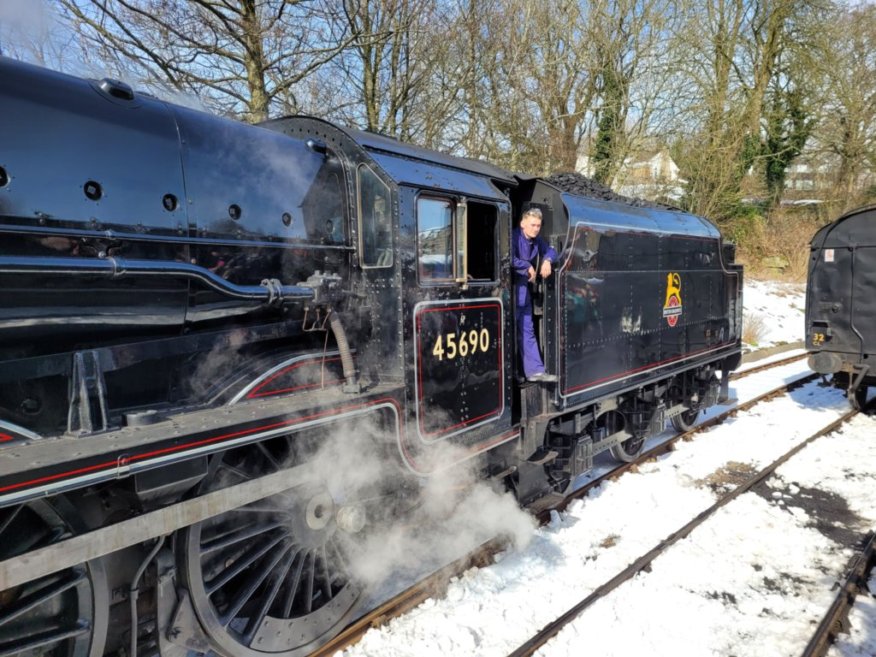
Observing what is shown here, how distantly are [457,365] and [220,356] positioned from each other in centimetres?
152

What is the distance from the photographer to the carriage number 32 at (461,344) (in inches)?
144

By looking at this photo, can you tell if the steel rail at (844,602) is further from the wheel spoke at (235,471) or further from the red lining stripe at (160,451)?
the wheel spoke at (235,471)

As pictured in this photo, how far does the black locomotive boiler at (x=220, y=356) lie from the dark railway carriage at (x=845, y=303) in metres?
6.66

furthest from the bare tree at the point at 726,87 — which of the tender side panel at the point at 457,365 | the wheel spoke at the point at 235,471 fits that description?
the wheel spoke at the point at 235,471

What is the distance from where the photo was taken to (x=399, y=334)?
133 inches

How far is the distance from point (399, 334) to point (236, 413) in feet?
3.59

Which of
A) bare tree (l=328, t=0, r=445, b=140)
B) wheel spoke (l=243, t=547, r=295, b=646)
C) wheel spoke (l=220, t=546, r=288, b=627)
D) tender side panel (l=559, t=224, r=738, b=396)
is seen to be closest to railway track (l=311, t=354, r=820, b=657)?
wheel spoke (l=243, t=547, r=295, b=646)

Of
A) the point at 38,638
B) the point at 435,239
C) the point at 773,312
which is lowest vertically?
the point at 773,312

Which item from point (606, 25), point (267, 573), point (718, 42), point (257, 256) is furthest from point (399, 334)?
point (718, 42)

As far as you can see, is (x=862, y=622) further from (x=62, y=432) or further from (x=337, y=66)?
(x=337, y=66)

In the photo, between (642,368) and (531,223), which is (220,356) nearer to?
(531,223)

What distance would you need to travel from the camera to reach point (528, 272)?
456 cm

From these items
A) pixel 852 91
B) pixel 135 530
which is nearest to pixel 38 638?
pixel 135 530

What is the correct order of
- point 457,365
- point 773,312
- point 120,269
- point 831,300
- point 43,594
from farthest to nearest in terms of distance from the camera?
point 773,312, point 831,300, point 457,365, point 120,269, point 43,594
